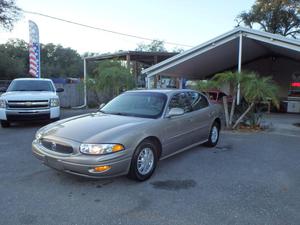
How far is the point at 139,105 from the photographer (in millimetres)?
4848

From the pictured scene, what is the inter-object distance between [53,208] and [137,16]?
18.0m

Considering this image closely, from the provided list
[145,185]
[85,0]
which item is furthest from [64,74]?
[145,185]

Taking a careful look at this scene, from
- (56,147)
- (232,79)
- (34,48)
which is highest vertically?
(34,48)

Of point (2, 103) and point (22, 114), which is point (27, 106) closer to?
point (22, 114)

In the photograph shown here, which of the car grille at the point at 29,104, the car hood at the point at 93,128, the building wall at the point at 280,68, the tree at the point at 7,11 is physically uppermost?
the tree at the point at 7,11

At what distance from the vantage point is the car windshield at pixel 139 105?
15.0 feet

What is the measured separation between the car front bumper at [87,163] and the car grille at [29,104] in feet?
16.6

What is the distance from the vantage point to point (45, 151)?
377 centimetres

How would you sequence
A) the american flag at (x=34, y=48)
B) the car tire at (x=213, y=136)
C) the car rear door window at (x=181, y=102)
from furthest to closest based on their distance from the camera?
the american flag at (x=34, y=48) < the car tire at (x=213, y=136) < the car rear door window at (x=181, y=102)

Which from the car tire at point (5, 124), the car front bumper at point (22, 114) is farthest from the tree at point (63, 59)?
the car front bumper at point (22, 114)

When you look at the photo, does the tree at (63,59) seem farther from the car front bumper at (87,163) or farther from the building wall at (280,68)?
the car front bumper at (87,163)

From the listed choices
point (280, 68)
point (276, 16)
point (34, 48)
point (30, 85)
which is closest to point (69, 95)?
point (34, 48)

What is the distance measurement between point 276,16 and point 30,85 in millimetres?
25841

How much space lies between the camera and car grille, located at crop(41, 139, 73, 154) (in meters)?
3.55
